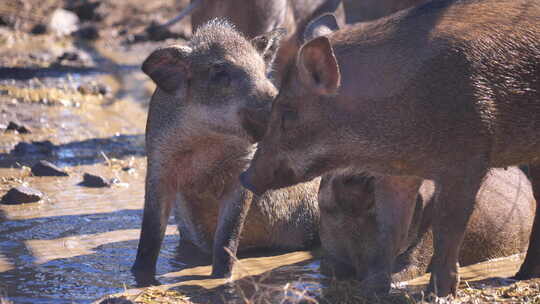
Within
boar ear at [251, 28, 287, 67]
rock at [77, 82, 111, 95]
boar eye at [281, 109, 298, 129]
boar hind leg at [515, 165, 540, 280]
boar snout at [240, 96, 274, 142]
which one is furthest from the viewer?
rock at [77, 82, 111, 95]

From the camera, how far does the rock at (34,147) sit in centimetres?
776

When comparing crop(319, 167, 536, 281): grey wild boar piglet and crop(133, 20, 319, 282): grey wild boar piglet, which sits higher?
crop(133, 20, 319, 282): grey wild boar piglet

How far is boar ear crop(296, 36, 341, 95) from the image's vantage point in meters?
4.18

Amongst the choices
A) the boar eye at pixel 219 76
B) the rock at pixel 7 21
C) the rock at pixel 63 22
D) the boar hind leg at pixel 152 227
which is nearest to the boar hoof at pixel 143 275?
the boar hind leg at pixel 152 227

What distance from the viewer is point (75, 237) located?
5852mm

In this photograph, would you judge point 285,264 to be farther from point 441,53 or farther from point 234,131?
point 441,53

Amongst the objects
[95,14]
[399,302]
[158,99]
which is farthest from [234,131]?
[95,14]

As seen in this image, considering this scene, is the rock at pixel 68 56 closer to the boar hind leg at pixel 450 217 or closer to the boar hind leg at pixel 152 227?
the boar hind leg at pixel 152 227

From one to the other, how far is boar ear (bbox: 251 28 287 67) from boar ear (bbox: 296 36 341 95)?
1300mm

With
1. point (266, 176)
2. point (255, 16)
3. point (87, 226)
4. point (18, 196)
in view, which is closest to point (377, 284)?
point (266, 176)

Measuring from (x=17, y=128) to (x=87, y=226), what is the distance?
2.57 metres

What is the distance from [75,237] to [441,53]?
276 centimetres

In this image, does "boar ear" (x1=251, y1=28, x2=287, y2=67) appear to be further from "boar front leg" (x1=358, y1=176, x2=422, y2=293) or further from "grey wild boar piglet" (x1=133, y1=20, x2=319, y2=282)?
"boar front leg" (x1=358, y1=176, x2=422, y2=293)

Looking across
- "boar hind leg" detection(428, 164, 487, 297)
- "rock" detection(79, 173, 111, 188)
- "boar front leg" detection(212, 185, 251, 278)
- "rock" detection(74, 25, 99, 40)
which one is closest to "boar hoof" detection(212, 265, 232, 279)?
"boar front leg" detection(212, 185, 251, 278)
